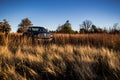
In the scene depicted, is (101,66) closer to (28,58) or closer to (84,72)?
(84,72)

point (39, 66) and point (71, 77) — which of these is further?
point (39, 66)

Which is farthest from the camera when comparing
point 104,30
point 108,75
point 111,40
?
point 104,30

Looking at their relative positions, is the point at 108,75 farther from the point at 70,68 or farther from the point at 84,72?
the point at 70,68

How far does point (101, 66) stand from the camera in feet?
10.3

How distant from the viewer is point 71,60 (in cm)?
349

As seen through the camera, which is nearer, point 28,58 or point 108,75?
point 108,75

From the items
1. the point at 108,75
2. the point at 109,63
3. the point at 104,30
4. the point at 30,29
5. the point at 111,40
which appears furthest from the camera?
the point at 30,29

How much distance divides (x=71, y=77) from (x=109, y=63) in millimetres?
923

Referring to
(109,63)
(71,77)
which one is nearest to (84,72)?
(71,77)

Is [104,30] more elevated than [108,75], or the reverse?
[104,30]

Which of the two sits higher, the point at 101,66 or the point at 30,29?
the point at 30,29

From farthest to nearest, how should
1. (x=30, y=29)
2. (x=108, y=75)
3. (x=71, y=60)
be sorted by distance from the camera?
(x=30, y=29)
(x=71, y=60)
(x=108, y=75)

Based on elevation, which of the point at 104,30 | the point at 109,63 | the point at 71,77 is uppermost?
the point at 104,30

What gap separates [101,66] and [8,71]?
2.02 m
